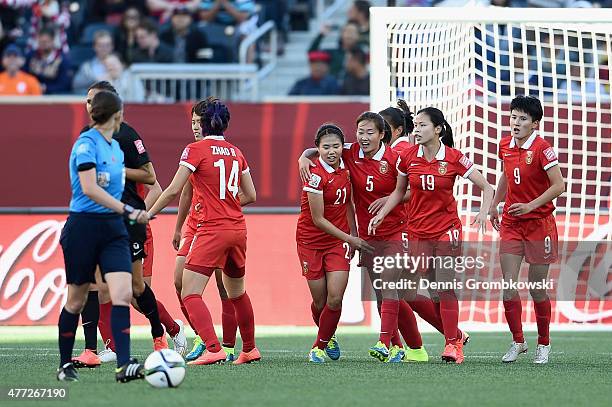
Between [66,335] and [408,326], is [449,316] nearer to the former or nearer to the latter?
[408,326]

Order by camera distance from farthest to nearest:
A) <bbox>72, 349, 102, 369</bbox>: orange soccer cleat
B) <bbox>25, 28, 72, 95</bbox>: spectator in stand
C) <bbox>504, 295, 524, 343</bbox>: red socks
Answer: <bbox>25, 28, 72, 95</bbox>: spectator in stand, <bbox>504, 295, 524, 343</bbox>: red socks, <bbox>72, 349, 102, 369</bbox>: orange soccer cleat

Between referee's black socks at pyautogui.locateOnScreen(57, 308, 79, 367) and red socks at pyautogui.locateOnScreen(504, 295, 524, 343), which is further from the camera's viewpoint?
red socks at pyautogui.locateOnScreen(504, 295, 524, 343)

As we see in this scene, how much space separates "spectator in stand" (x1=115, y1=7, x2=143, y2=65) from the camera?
1935 cm

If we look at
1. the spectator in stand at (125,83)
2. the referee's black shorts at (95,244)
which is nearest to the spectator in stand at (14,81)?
the spectator in stand at (125,83)

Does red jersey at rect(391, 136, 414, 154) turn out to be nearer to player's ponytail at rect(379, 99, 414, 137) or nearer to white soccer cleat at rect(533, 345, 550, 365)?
player's ponytail at rect(379, 99, 414, 137)

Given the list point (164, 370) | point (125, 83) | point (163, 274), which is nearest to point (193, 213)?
point (164, 370)

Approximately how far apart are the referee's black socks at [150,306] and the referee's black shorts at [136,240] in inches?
10.2

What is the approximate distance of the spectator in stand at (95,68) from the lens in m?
18.9

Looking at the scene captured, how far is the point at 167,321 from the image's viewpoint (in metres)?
10.2

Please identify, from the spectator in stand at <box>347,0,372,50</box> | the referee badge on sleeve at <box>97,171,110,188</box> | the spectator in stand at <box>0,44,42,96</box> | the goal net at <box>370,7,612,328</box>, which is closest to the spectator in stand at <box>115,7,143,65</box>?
the spectator in stand at <box>0,44,42,96</box>

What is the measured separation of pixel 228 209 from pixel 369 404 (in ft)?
9.01

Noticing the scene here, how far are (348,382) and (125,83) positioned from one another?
33.5 feet

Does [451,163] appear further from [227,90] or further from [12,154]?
[227,90]

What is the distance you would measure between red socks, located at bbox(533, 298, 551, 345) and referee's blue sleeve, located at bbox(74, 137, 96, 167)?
4087mm
